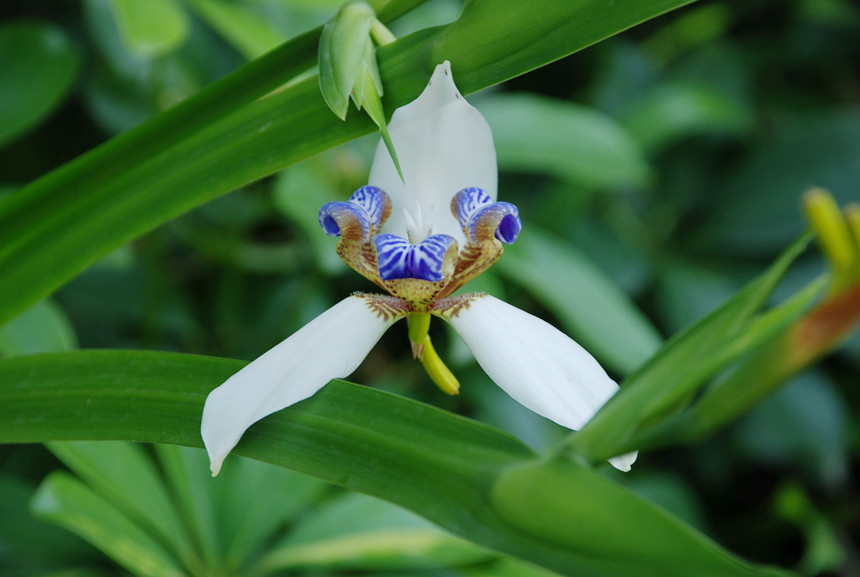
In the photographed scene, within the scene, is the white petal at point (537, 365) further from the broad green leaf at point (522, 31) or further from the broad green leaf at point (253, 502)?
the broad green leaf at point (253, 502)

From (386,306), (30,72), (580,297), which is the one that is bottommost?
(386,306)

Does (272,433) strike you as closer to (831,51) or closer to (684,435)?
(684,435)

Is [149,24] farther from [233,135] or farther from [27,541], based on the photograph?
[27,541]

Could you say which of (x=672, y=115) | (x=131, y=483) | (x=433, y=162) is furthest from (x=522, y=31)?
(x=672, y=115)

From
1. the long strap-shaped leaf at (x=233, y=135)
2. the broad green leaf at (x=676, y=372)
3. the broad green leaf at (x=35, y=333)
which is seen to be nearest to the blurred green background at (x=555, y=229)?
the broad green leaf at (x=35, y=333)

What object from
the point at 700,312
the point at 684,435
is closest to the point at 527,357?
the point at 684,435
